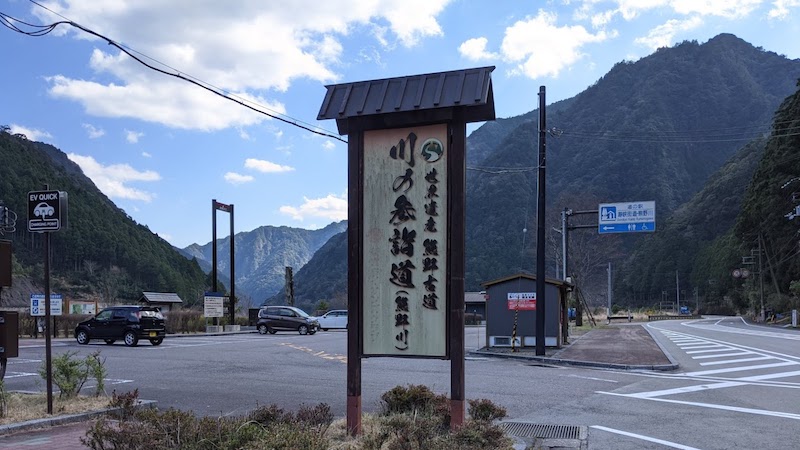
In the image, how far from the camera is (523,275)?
2230cm

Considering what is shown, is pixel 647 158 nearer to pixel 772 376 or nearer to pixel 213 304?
pixel 213 304

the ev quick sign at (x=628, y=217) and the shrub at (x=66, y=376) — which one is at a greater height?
the ev quick sign at (x=628, y=217)

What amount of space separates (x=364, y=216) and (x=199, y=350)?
655 inches

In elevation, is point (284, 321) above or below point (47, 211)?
below

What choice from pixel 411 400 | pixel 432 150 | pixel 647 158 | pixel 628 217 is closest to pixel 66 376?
pixel 411 400

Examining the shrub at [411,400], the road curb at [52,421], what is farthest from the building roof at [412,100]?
the road curb at [52,421]

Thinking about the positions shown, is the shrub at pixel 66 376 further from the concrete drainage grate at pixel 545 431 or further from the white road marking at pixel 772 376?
the white road marking at pixel 772 376

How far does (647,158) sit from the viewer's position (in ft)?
334

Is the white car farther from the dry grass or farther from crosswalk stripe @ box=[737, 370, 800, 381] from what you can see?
the dry grass

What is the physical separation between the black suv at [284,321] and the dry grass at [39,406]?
25.0 meters

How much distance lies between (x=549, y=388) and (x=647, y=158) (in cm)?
9688

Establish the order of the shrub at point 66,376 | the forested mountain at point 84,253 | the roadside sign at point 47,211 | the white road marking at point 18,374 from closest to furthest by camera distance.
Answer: the roadside sign at point 47,211
the shrub at point 66,376
the white road marking at point 18,374
the forested mountain at point 84,253

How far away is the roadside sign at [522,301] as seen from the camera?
872 inches

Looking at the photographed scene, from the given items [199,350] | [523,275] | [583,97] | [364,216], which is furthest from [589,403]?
[583,97]
